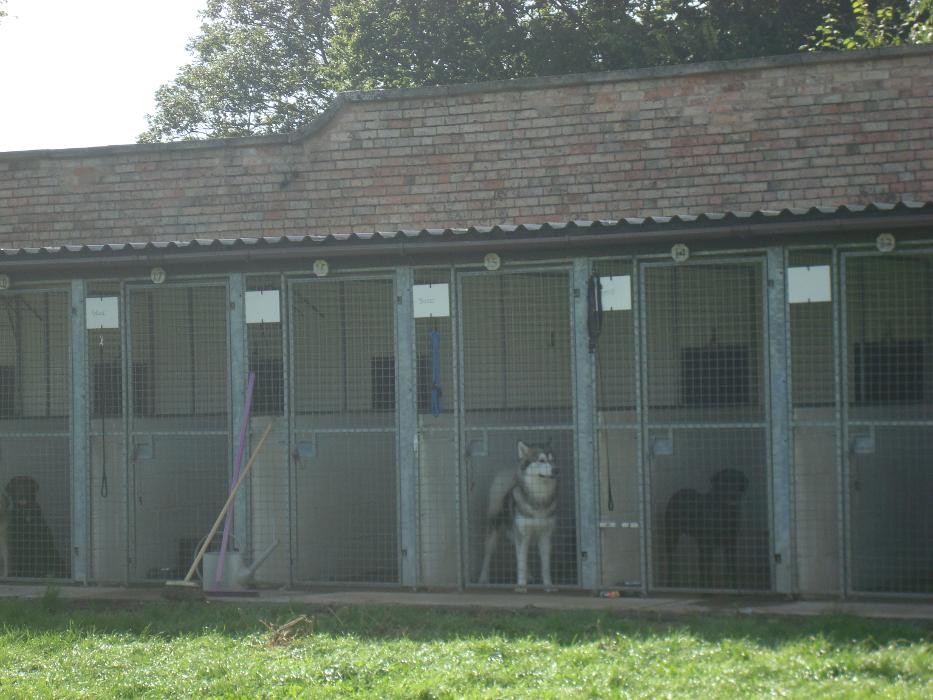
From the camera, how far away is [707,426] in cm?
851

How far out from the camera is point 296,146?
13.6 metres

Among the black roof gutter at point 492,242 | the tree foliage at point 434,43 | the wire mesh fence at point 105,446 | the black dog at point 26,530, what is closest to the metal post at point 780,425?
the black roof gutter at point 492,242

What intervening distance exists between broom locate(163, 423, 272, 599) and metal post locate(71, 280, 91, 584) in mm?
827

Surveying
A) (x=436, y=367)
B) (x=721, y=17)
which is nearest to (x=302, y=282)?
(x=436, y=367)

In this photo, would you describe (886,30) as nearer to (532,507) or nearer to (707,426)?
(707,426)

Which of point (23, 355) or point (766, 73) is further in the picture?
point (766, 73)

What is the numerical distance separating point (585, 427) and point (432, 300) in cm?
144

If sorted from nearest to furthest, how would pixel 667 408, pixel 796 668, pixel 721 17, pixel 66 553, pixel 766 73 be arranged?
pixel 796 668 → pixel 667 408 → pixel 66 553 → pixel 766 73 → pixel 721 17

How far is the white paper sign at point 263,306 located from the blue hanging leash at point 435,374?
119 centimetres

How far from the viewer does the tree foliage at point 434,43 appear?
22828mm

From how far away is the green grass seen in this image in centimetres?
604

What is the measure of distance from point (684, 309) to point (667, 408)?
35.5 inches

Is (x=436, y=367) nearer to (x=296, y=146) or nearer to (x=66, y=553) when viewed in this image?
(x=66, y=553)

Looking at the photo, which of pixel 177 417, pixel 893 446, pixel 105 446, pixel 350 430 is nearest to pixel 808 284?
pixel 893 446
